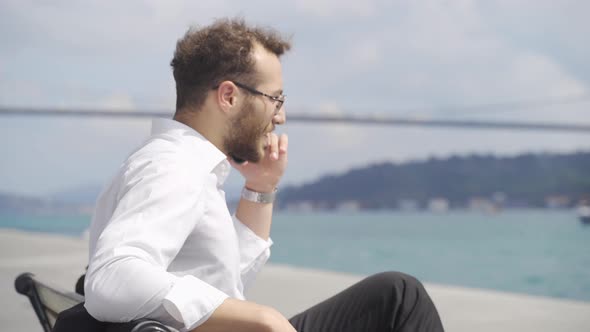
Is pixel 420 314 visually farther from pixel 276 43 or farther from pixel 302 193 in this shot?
pixel 302 193

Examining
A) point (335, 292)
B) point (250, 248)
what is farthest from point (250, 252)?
point (335, 292)

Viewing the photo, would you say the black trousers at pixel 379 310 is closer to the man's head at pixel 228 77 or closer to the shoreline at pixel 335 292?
the man's head at pixel 228 77

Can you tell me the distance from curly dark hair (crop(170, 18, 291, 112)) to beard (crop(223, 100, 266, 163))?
4 centimetres

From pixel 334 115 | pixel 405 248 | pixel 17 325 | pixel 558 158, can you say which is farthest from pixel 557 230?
pixel 17 325

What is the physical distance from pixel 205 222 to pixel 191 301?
11 centimetres

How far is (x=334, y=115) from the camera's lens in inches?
766

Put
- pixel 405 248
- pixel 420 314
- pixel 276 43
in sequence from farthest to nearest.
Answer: pixel 405 248
pixel 420 314
pixel 276 43

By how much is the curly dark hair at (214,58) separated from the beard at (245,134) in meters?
0.04

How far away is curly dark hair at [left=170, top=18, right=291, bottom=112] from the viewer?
932mm

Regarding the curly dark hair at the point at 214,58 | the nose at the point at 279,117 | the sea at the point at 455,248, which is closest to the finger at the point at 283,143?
the nose at the point at 279,117

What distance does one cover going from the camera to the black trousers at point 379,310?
110 cm

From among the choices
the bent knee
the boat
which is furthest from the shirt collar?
the boat

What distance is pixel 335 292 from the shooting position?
10.8 feet

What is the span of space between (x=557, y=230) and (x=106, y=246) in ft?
143
